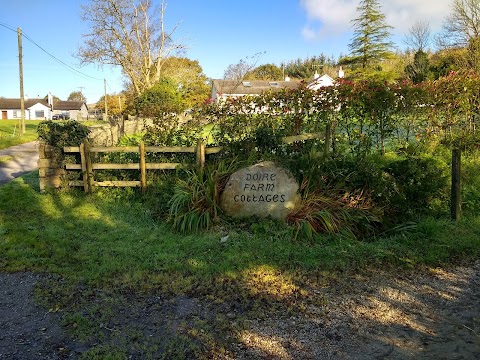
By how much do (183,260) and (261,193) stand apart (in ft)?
6.58

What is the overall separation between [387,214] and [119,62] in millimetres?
37360

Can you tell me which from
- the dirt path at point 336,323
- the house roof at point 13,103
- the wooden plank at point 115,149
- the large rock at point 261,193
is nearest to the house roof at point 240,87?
the large rock at point 261,193

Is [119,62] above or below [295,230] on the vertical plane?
above

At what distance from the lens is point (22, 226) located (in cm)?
673

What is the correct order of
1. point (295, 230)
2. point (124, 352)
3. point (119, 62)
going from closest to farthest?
point (124, 352) < point (295, 230) < point (119, 62)

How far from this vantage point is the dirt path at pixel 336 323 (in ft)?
10.8

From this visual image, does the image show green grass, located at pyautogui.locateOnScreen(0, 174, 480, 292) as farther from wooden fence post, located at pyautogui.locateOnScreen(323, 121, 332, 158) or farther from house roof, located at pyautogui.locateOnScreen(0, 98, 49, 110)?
house roof, located at pyautogui.locateOnScreen(0, 98, 49, 110)

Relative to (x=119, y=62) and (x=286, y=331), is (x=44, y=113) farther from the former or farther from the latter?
(x=286, y=331)

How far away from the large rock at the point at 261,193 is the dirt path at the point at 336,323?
2.12 m

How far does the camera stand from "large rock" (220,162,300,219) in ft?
21.6

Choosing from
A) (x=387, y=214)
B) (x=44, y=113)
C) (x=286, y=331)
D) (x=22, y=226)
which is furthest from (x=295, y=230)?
(x=44, y=113)

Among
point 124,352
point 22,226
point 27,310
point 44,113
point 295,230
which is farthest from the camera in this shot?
point 44,113

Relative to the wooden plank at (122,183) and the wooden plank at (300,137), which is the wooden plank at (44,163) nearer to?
the wooden plank at (122,183)

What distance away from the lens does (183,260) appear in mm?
5234
